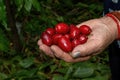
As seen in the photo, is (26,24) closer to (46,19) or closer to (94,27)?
(46,19)

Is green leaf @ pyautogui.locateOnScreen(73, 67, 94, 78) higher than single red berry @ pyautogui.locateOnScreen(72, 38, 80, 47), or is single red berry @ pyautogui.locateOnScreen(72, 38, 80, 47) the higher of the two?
single red berry @ pyautogui.locateOnScreen(72, 38, 80, 47)

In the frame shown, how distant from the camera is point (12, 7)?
3068 mm

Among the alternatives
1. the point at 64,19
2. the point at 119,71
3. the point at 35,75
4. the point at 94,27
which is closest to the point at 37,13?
the point at 64,19

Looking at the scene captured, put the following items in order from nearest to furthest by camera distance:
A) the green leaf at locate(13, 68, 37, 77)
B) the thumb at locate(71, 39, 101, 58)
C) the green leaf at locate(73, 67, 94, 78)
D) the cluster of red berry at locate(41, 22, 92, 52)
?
the thumb at locate(71, 39, 101, 58)
the cluster of red berry at locate(41, 22, 92, 52)
the green leaf at locate(73, 67, 94, 78)
the green leaf at locate(13, 68, 37, 77)

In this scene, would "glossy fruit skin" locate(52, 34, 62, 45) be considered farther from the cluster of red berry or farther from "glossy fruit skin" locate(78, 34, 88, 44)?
"glossy fruit skin" locate(78, 34, 88, 44)

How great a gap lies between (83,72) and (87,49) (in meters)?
1.19

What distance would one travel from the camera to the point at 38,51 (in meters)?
3.52

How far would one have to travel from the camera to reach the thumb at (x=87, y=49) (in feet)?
5.77

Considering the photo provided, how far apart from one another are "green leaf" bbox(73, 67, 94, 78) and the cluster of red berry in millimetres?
946

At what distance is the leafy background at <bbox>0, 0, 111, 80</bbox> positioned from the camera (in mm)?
2939

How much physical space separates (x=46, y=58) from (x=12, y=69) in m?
0.41

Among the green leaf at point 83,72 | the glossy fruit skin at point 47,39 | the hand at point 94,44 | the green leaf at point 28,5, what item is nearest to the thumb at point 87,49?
the hand at point 94,44

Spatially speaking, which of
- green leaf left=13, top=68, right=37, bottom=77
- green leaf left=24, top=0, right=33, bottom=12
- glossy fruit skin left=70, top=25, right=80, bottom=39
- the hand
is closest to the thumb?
the hand

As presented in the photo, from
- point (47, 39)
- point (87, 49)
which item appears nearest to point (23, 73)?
point (47, 39)
